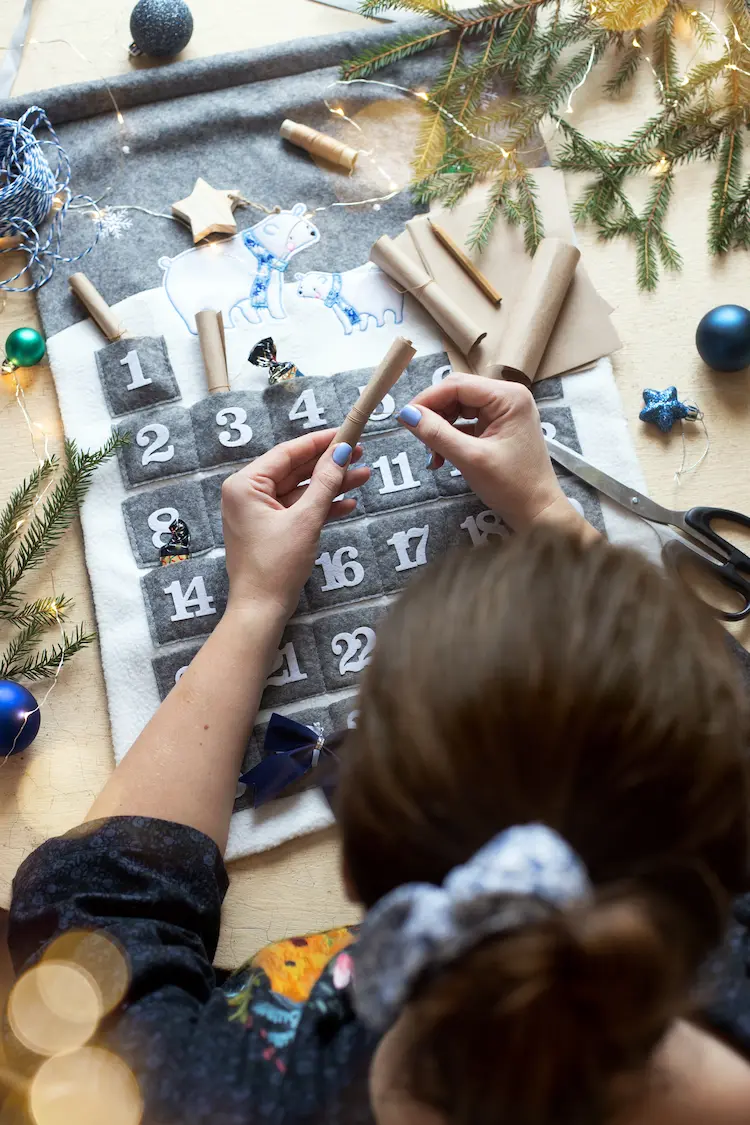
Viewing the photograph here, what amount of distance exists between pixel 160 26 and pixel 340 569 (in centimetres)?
55

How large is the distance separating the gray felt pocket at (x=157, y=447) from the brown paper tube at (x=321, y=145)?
0.30 metres

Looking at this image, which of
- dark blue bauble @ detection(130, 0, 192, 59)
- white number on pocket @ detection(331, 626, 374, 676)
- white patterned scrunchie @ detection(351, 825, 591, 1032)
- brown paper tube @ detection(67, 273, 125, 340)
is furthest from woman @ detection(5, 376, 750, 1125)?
dark blue bauble @ detection(130, 0, 192, 59)

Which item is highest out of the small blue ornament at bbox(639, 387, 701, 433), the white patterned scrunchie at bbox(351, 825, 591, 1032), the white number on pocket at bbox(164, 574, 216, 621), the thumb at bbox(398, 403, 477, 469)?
the thumb at bbox(398, 403, 477, 469)

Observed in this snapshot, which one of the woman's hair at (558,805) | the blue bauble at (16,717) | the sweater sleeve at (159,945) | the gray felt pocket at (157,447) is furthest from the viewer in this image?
the gray felt pocket at (157,447)

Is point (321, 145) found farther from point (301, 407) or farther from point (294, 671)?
point (294, 671)

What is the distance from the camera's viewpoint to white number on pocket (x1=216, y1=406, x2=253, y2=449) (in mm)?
832

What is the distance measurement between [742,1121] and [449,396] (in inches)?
21.4

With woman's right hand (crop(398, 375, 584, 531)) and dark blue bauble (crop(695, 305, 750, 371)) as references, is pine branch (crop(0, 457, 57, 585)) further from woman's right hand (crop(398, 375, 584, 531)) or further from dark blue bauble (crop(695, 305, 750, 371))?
dark blue bauble (crop(695, 305, 750, 371))

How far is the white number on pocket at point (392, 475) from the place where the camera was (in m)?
0.83

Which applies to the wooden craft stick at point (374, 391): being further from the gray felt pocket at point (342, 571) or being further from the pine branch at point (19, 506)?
the pine branch at point (19, 506)

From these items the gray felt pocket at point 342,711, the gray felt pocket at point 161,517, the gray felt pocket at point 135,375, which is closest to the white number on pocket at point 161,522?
the gray felt pocket at point 161,517

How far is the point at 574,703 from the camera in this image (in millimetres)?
364

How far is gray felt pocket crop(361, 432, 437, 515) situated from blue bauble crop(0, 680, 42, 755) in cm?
33

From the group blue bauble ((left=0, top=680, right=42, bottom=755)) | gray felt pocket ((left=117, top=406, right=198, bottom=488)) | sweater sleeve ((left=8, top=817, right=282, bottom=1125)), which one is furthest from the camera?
gray felt pocket ((left=117, top=406, right=198, bottom=488))
